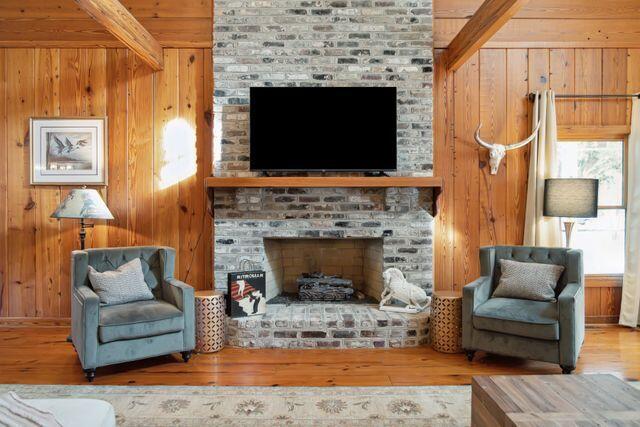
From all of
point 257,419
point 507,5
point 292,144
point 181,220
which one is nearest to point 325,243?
point 292,144

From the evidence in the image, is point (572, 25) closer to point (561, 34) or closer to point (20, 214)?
point (561, 34)

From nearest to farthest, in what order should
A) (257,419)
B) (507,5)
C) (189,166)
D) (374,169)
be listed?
(257,419)
(507,5)
(374,169)
(189,166)

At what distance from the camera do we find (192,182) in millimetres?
4164

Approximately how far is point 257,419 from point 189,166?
2649 mm

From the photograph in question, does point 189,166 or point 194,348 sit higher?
point 189,166

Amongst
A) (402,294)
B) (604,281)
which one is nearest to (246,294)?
(402,294)

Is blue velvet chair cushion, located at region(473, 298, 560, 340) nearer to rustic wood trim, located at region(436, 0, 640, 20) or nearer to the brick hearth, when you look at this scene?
the brick hearth

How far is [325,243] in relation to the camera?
4.28 m

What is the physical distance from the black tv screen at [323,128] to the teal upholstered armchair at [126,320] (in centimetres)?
135

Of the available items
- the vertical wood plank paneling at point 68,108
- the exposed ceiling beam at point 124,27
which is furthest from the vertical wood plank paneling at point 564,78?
the vertical wood plank paneling at point 68,108

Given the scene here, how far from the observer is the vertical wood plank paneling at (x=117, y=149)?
4.16 meters

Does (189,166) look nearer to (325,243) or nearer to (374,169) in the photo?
(325,243)

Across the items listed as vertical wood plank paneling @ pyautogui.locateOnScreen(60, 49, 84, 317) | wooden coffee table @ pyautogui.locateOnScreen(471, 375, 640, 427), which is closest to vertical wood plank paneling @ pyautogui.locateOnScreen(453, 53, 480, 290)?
wooden coffee table @ pyautogui.locateOnScreen(471, 375, 640, 427)

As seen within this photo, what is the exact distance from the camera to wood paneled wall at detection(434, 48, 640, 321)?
4180mm
